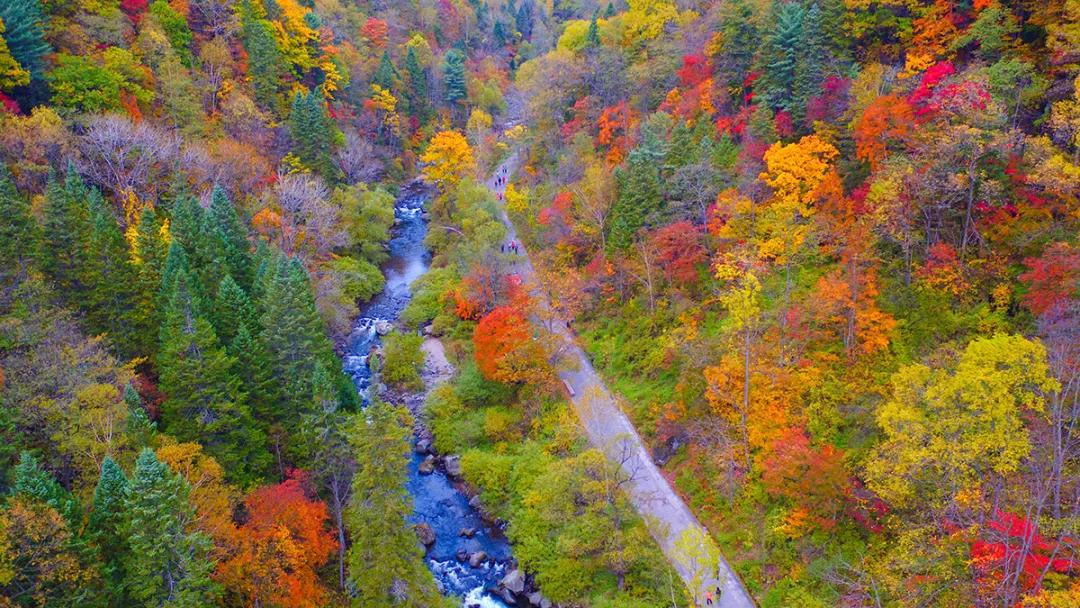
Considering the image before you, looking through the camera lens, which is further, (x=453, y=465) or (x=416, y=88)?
(x=416, y=88)

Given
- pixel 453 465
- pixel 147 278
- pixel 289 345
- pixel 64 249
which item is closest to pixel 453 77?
pixel 147 278

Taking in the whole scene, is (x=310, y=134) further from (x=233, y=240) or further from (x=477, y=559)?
(x=477, y=559)

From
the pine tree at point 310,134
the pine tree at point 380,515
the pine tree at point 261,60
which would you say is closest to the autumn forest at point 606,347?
the pine tree at point 380,515

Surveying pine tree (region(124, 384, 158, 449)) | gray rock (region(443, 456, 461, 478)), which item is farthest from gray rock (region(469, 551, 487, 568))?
pine tree (region(124, 384, 158, 449))

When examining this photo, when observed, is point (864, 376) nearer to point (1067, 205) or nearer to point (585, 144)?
point (1067, 205)

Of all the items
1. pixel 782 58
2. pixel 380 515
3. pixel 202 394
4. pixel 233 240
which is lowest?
pixel 380 515

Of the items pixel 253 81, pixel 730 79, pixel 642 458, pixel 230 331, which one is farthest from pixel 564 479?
pixel 253 81

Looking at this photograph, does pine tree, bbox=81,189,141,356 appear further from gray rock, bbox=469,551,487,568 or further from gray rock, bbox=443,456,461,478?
gray rock, bbox=469,551,487,568
